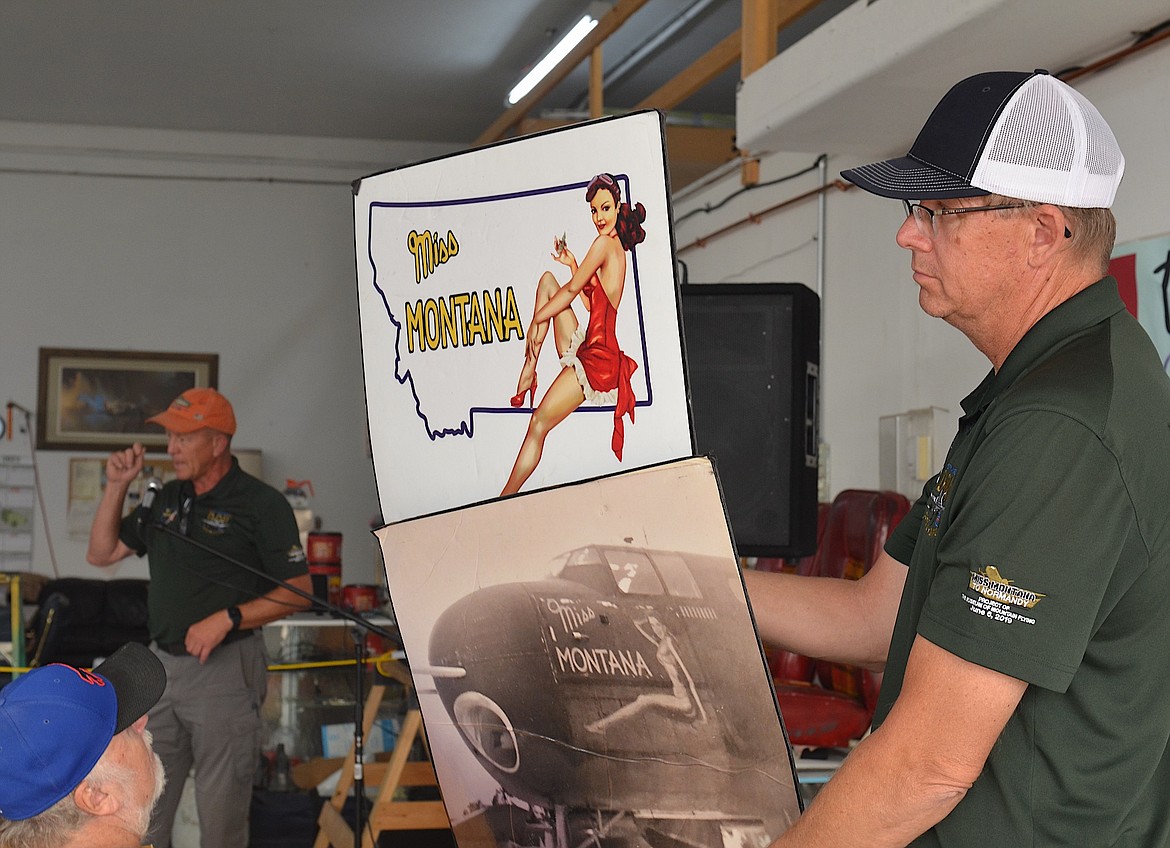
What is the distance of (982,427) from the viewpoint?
117 centimetres

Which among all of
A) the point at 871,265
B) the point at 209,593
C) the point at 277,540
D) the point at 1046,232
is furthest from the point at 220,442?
the point at 1046,232

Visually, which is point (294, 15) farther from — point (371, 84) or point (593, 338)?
point (593, 338)

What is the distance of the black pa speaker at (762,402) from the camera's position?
7.48 ft

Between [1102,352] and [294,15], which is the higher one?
[294,15]

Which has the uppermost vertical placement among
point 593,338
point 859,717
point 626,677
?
point 593,338

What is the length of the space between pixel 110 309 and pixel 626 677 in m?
7.10

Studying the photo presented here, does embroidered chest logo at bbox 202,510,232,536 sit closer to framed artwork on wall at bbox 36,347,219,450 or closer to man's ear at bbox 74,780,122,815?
man's ear at bbox 74,780,122,815

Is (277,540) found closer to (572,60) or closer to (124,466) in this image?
(124,466)

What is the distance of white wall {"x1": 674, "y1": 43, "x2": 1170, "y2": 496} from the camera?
292 centimetres

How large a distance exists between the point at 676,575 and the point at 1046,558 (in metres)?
0.41

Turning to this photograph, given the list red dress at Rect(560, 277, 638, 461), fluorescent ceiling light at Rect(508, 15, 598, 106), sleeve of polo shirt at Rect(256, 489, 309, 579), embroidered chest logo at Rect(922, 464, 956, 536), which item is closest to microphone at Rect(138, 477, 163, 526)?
sleeve of polo shirt at Rect(256, 489, 309, 579)

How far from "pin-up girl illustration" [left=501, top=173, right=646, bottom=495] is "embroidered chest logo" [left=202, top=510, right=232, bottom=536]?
8.10 ft

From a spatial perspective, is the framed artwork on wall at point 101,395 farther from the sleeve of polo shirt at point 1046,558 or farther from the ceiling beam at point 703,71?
the sleeve of polo shirt at point 1046,558

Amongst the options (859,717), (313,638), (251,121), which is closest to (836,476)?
(859,717)
